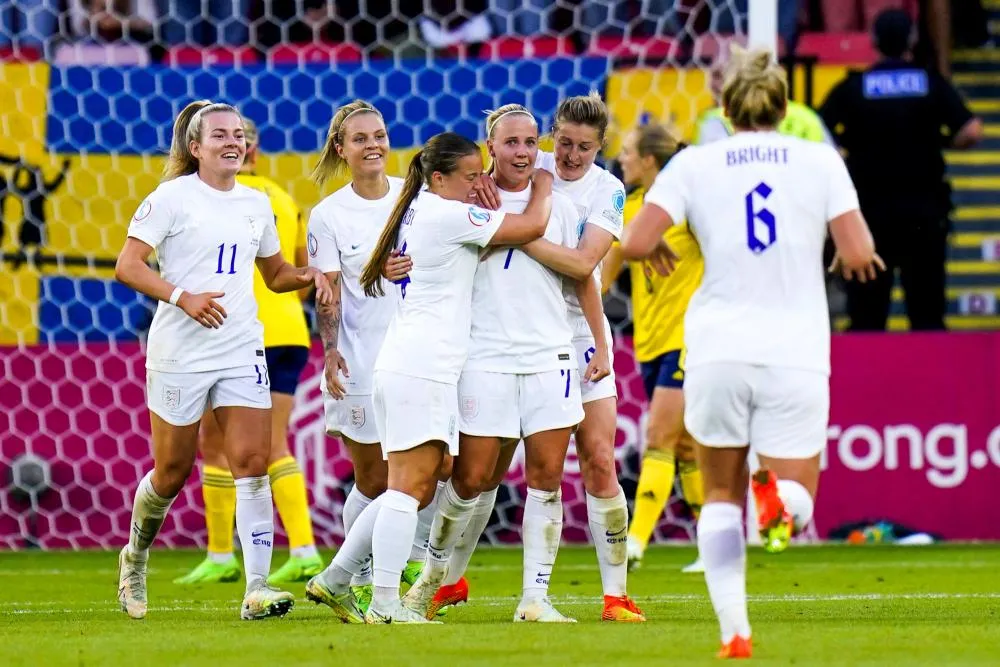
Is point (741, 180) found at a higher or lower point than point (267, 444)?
higher

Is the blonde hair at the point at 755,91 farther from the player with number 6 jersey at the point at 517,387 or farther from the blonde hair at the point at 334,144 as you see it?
the blonde hair at the point at 334,144

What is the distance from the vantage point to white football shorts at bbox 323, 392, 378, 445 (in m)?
7.27

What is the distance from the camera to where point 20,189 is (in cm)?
1172

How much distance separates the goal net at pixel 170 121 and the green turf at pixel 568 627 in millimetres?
842

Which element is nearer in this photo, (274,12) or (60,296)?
(60,296)

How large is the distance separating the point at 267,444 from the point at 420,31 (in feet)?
20.9

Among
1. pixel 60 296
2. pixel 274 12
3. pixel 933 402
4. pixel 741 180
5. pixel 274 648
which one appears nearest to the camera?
pixel 741 180

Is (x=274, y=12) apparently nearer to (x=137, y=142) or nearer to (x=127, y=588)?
(x=137, y=142)

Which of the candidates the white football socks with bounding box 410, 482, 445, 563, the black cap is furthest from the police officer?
the white football socks with bounding box 410, 482, 445, 563

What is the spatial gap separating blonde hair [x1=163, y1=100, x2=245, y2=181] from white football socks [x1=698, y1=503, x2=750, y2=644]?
2.76m

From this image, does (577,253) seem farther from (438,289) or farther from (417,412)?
(417,412)

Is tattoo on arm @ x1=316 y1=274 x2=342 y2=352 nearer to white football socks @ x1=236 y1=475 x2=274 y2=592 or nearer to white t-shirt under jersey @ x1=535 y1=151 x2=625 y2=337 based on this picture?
white football socks @ x1=236 y1=475 x2=274 y2=592

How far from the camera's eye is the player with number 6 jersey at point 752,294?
16.7 feet

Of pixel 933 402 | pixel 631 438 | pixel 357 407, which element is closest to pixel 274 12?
pixel 631 438
